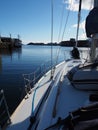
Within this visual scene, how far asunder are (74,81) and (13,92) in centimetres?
1012

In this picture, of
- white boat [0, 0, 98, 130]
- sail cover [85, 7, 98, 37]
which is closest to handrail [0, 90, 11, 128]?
white boat [0, 0, 98, 130]

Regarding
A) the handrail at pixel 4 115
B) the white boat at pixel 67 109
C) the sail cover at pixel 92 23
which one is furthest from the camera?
the sail cover at pixel 92 23

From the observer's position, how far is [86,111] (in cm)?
345

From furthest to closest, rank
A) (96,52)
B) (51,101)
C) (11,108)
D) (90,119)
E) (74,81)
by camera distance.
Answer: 1. (11,108)
2. (96,52)
3. (74,81)
4. (51,101)
5. (90,119)

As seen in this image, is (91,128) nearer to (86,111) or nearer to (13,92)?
(86,111)

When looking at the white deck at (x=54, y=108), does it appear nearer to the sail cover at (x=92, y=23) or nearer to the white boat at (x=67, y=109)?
the white boat at (x=67, y=109)

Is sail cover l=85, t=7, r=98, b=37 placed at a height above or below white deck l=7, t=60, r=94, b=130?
above

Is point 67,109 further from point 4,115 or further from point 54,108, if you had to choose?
point 4,115

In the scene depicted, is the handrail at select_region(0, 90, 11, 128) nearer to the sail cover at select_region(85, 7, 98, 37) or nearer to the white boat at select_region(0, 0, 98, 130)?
the white boat at select_region(0, 0, 98, 130)

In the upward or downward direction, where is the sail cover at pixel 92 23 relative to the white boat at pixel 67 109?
upward

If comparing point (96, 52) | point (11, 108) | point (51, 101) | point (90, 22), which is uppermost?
point (90, 22)

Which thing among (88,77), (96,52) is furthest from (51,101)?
(96,52)

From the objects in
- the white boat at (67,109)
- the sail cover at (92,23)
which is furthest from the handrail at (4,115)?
the sail cover at (92,23)

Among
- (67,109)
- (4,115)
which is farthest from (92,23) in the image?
(4,115)
